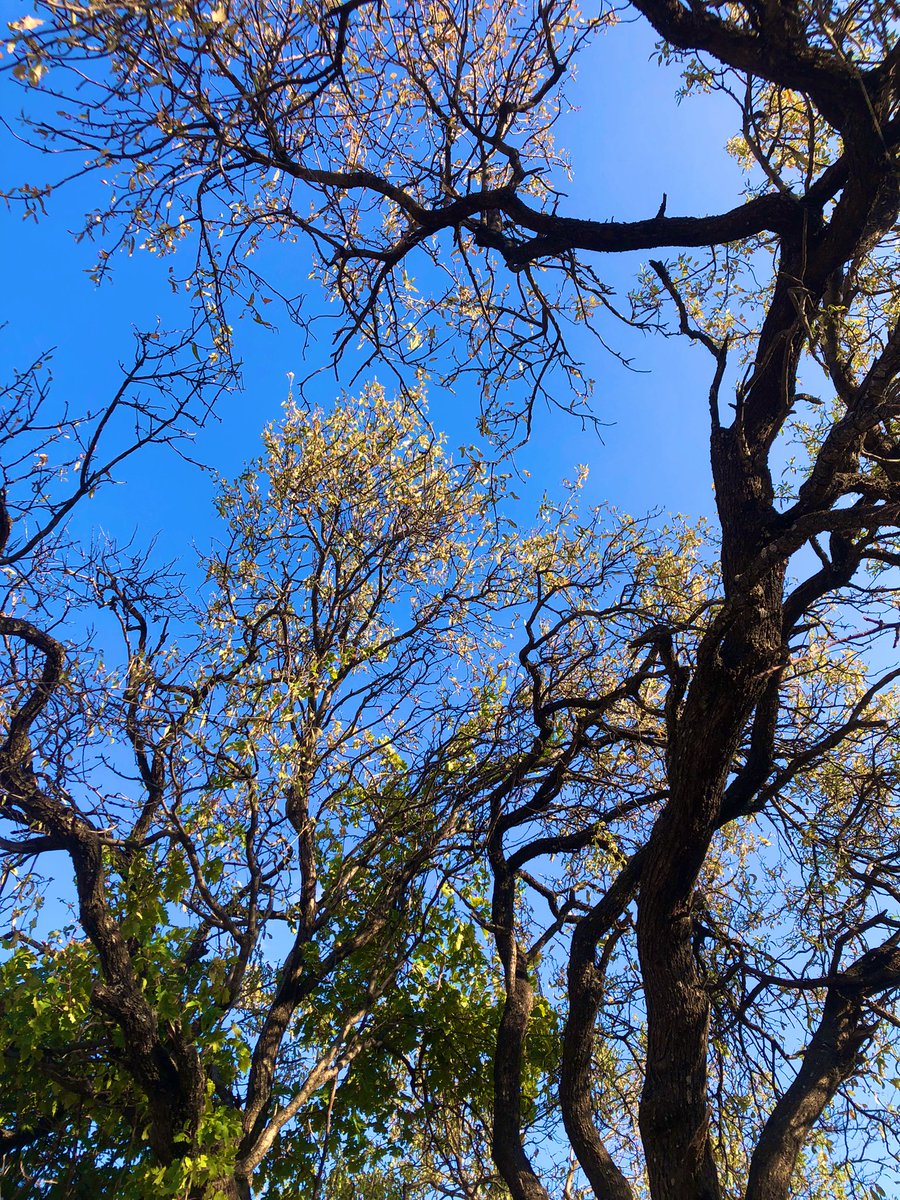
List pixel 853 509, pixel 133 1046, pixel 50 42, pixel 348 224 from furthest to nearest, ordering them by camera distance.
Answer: pixel 348 224
pixel 133 1046
pixel 853 509
pixel 50 42

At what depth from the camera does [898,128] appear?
5066 mm

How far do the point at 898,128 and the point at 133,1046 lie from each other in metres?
7.68

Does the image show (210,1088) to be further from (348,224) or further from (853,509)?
(348,224)

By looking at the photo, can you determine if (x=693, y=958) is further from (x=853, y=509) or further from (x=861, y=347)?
(x=861, y=347)

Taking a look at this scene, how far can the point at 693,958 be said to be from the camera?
5426mm

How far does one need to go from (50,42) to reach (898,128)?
4.65 metres

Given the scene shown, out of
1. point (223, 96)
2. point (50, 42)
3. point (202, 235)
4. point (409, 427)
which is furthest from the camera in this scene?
point (409, 427)

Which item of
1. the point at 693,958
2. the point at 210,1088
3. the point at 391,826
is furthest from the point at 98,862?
the point at 693,958

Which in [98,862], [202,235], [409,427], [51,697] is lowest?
[98,862]

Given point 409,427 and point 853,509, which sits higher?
point 409,427

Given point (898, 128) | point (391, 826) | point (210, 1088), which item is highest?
point (898, 128)

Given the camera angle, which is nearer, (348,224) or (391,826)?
(348,224)

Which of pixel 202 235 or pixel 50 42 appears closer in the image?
pixel 50 42

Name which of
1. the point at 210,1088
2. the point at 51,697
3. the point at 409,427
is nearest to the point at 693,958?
the point at 210,1088
